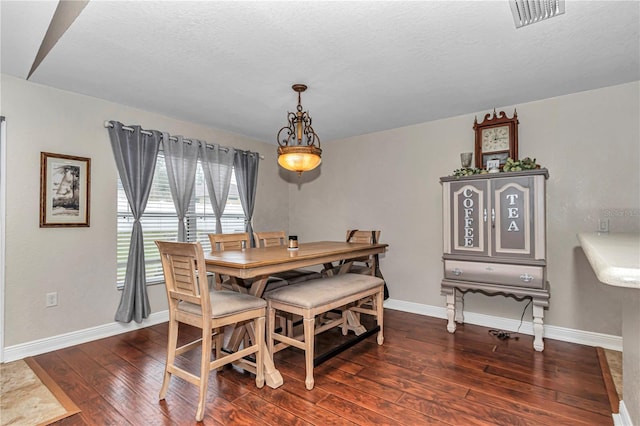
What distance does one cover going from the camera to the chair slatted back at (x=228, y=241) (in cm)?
309

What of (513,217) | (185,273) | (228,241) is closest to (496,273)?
(513,217)

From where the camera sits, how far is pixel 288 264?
2334 mm

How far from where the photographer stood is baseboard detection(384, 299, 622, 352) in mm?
2928

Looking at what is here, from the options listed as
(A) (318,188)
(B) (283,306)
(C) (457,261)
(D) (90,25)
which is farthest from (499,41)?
(A) (318,188)

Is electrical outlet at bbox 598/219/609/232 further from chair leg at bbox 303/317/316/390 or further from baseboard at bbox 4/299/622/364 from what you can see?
chair leg at bbox 303/317/316/390

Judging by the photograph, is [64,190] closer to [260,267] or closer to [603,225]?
[260,267]

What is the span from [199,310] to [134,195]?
193 centimetres

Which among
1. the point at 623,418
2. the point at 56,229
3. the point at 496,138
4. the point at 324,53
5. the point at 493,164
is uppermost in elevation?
the point at 324,53

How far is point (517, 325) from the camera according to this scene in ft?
11.0

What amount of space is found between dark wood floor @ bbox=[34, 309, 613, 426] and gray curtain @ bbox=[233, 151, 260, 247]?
6.62ft

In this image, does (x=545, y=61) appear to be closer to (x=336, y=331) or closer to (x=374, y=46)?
(x=374, y=46)

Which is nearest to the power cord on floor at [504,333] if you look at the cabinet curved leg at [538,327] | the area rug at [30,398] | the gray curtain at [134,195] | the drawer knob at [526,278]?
the cabinet curved leg at [538,327]

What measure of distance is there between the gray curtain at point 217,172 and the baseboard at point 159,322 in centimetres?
138

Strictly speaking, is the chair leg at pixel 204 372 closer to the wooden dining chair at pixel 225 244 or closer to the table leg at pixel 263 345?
the table leg at pixel 263 345
